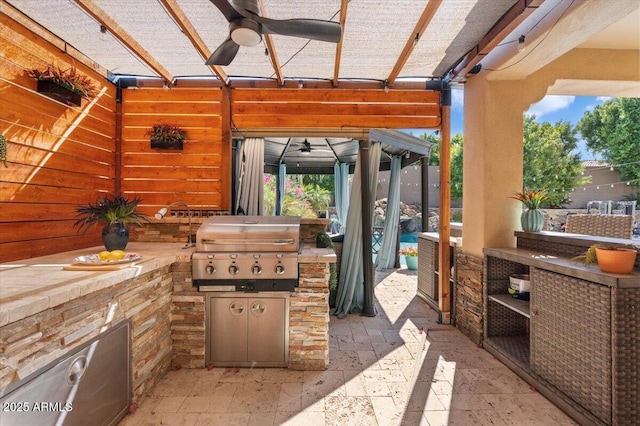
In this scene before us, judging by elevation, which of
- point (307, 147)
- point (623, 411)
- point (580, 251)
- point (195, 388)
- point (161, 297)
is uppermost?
point (307, 147)

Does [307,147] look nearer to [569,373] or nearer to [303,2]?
[303,2]

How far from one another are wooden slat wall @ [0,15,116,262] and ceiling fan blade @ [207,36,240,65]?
162 cm

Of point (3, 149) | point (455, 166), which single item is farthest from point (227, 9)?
point (455, 166)

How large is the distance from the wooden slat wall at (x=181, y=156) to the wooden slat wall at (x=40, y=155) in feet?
1.33

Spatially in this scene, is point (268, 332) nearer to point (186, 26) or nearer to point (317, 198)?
point (186, 26)

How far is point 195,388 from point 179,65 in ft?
10.5

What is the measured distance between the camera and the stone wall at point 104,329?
123 cm

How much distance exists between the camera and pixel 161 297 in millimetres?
2395

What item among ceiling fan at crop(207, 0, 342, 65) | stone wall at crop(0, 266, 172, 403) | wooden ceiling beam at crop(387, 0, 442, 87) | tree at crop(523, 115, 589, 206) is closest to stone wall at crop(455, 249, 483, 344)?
wooden ceiling beam at crop(387, 0, 442, 87)

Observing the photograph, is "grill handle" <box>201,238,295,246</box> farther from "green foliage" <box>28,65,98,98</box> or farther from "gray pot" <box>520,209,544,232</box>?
"gray pot" <box>520,209,544,232</box>

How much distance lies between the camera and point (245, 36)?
2.00 meters

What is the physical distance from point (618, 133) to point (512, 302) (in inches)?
670

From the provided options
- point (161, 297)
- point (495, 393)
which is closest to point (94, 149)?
point (161, 297)

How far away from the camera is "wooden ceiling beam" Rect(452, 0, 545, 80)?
209cm
